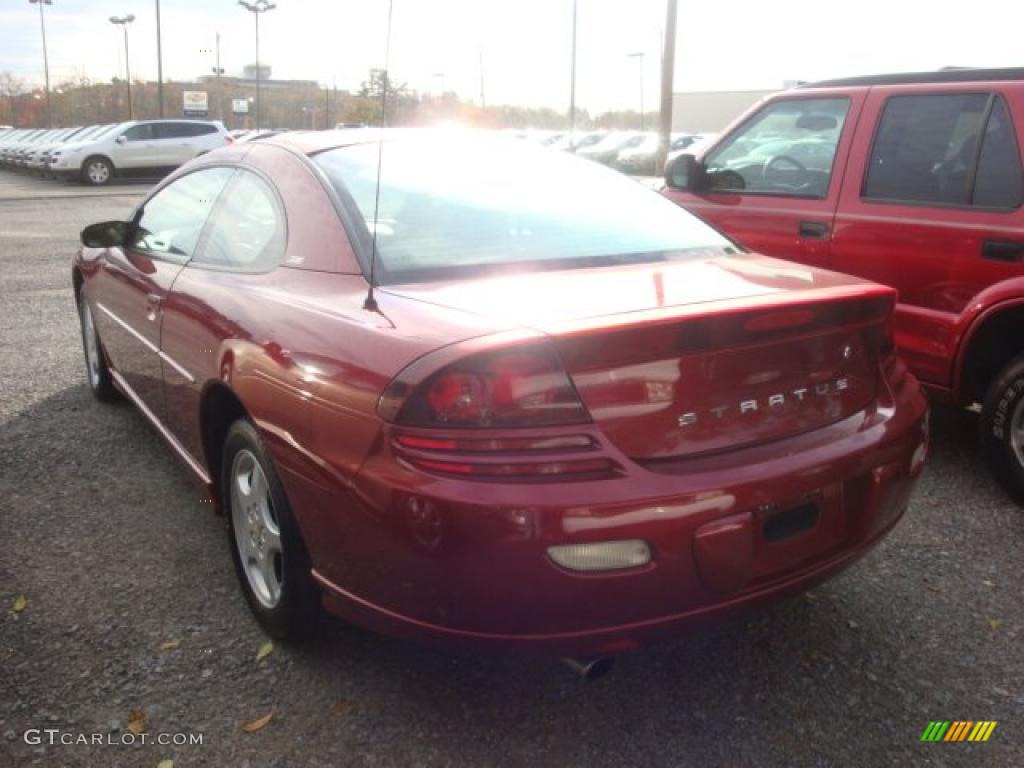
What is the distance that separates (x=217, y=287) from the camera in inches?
123

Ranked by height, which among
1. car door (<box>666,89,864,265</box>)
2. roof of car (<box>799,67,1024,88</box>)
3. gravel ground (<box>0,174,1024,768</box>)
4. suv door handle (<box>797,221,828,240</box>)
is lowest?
gravel ground (<box>0,174,1024,768</box>)

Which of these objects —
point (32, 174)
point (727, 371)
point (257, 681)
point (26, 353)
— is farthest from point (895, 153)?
point (32, 174)

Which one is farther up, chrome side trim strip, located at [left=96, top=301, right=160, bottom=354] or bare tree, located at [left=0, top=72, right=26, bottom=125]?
bare tree, located at [left=0, top=72, right=26, bottom=125]

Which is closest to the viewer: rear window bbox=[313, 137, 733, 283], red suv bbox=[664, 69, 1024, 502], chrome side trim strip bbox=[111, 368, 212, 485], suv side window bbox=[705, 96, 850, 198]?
rear window bbox=[313, 137, 733, 283]

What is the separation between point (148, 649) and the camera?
9.27 feet

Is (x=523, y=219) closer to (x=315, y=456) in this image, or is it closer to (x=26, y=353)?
(x=315, y=456)

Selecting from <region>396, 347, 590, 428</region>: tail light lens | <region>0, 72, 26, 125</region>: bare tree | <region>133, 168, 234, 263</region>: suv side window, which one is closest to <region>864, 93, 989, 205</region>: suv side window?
<region>396, 347, 590, 428</region>: tail light lens

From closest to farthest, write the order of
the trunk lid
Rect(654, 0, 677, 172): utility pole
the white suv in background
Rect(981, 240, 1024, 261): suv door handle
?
the trunk lid, Rect(981, 240, 1024, 261): suv door handle, Rect(654, 0, 677, 172): utility pole, the white suv in background

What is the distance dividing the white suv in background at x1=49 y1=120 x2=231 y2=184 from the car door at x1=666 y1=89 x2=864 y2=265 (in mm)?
23826

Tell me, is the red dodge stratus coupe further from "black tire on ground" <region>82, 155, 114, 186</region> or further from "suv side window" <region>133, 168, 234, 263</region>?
"black tire on ground" <region>82, 155, 114, 186</region>

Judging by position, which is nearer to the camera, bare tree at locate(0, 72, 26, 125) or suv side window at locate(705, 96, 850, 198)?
suv side window at locate(705, 96, 850, 198)

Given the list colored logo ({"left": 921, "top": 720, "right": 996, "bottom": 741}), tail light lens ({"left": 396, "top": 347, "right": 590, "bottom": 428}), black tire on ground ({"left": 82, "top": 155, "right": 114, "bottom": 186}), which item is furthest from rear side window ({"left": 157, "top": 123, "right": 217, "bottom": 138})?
colored logo ({"left": 921, "top": 720, "right": 996, "bottom": 741})

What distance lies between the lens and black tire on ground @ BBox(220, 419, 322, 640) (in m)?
2.56

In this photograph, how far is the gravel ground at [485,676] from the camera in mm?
2359
